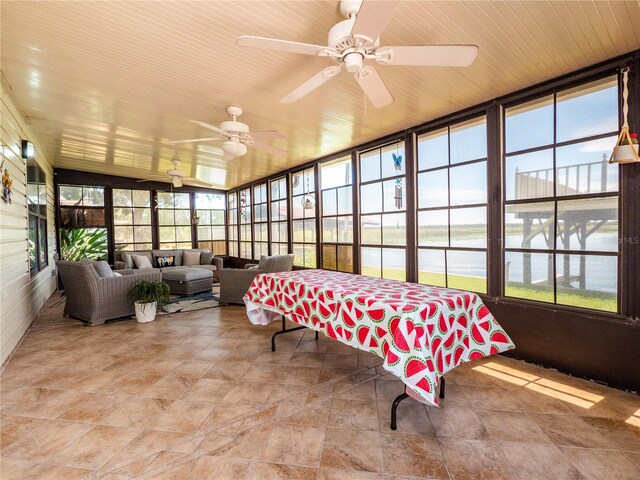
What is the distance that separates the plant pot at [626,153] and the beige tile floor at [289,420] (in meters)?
1.72

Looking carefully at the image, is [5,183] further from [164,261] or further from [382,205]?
[164,261]

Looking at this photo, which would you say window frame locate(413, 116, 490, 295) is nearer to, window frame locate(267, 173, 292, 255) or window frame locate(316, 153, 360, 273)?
window frame locate(316, 153, 360, 273)

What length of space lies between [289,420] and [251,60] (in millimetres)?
2661

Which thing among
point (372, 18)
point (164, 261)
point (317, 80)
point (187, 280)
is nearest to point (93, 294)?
point (187, 280)

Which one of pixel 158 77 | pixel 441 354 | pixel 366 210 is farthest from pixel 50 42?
pixel 366 210

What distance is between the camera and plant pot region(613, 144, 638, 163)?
210cm

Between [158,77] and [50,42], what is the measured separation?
72 centimetres

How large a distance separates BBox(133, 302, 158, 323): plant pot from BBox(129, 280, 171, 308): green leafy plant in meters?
0.05

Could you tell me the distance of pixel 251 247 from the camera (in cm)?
820

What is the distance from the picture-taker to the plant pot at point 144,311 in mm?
4203

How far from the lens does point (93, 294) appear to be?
3994 millimetres

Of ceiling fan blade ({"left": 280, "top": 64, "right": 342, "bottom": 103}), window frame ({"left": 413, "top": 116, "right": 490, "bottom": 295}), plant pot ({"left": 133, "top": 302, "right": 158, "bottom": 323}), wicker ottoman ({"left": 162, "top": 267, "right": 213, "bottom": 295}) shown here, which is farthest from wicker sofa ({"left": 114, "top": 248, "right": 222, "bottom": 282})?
ceiling fan blade ({"left": 280, "top": 64, "right": 342, "bottom": 103})

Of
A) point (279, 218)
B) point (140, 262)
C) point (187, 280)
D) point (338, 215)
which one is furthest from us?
point (279, 218)

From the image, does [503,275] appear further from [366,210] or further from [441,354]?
[366,210]
